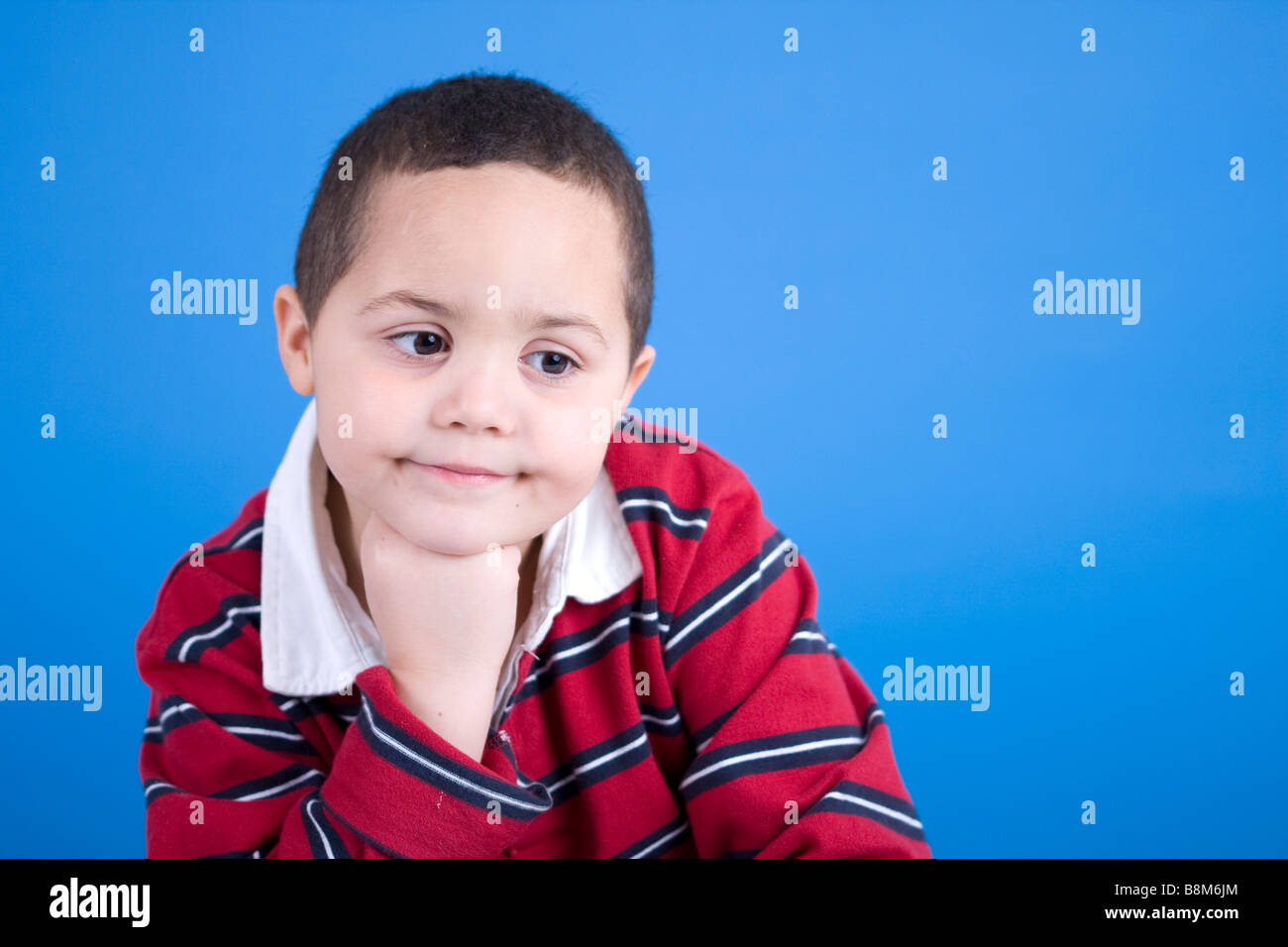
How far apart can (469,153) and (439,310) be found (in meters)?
0.14

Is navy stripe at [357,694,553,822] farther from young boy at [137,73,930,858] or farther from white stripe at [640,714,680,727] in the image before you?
white stripe at [640,714,680,727]

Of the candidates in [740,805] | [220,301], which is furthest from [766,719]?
[220,301]

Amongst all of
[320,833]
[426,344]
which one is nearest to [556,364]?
[426,344]

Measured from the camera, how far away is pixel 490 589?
0.99 meters

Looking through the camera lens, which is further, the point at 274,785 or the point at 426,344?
the point at 274,785

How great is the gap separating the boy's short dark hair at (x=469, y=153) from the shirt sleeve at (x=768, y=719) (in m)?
0.24

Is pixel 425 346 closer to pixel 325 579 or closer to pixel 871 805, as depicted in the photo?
pixel 325 579

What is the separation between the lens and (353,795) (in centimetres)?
94

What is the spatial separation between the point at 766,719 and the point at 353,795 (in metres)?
0.37

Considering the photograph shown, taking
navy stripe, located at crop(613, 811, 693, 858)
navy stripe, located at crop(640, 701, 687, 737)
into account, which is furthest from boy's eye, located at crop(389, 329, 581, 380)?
navy stripe, located at crop(613, 811, 693, 858)

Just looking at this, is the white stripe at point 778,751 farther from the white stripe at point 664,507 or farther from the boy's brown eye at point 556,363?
the boy's brown eye at point 556,363

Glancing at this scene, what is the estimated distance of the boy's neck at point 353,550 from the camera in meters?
1.15

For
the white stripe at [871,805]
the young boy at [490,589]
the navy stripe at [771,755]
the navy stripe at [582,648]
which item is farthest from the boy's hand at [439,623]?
the white stripe at [871,805]

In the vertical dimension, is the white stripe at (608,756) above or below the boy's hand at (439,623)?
below
